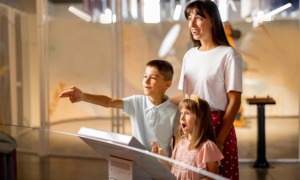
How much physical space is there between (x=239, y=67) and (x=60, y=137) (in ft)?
13.5

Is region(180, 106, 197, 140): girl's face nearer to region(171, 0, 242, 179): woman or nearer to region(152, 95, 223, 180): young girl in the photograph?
region(152, 95, 223, 180): young girl

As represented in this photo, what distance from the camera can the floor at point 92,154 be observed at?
200 inches

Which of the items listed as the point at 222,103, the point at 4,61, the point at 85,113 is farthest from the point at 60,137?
the point at 222,103

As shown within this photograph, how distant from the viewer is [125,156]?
1749 mm

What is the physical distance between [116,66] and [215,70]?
3471 millimetres

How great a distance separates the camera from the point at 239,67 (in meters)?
Answer: 2.22

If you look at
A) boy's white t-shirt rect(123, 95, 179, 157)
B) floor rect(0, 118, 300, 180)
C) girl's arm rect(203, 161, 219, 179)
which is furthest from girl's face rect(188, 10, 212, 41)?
floor rect(0, 118, 300, 180)

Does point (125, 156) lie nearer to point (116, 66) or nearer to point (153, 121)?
point (153, 121)

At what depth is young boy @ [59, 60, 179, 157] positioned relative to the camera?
7.62 ft

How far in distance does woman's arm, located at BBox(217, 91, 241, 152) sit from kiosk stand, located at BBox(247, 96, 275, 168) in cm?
297

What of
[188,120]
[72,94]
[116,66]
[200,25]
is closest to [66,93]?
[72,94]

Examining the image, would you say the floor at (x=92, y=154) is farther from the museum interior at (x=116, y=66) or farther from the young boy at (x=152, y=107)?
the young boy at (x=152, y=107)

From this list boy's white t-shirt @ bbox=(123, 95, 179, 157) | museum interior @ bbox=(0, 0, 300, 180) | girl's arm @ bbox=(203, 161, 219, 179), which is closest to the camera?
girl's arm @ bbox=(203, 161, 219, 179)

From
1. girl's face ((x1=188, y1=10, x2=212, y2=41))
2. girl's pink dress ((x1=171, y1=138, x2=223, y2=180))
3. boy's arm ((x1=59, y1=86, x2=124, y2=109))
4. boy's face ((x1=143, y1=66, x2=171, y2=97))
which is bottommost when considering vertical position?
girl's pink dress ((x1=171, y1=138, x2=223, y2=180))
